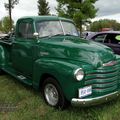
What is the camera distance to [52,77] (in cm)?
575

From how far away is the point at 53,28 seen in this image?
6.80m

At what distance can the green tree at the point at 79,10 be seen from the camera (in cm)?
2520

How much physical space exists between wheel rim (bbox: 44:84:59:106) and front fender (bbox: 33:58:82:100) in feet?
1.19

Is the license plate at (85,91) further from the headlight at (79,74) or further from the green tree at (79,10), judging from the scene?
the green tree at (79,10)

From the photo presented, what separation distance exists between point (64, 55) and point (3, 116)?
5.88 feet

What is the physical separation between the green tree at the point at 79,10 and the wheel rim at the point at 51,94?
19371 mm

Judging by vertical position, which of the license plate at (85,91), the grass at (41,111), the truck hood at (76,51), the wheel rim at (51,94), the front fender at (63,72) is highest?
the truck hood at (76,51)

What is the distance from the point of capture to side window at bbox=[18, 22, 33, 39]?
688cm

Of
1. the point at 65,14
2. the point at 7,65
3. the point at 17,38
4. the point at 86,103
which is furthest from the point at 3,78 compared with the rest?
the point at 65,14

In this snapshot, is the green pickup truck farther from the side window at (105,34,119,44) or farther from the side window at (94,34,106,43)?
the side window at (94,34,106,43)

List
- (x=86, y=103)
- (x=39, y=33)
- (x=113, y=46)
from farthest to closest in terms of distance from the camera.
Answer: (x=113, y=46)
(x=39, y=33)
(x=86, y=103)

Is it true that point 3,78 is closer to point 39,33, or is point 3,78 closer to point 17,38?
point 17,38

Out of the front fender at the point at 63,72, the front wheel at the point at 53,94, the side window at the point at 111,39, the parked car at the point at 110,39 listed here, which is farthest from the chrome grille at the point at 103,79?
the side window at the point at 111,39

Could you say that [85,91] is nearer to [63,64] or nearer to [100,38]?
[63,64]
